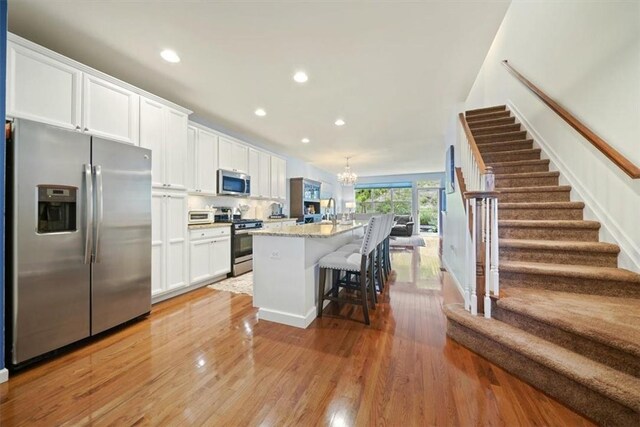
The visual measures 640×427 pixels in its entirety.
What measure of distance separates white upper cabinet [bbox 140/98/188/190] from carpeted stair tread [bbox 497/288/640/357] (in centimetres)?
364

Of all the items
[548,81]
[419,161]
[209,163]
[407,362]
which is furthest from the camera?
[419,161]

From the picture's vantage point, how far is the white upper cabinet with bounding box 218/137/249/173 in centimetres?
420

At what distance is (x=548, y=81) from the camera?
122 inches

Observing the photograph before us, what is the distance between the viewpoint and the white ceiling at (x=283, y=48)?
1.92 m

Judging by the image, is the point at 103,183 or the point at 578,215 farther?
the point at 578,215

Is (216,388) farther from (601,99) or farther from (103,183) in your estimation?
(601,99)

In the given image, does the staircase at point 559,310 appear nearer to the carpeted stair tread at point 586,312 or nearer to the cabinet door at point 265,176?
the carpeted stair tread at point 586,312

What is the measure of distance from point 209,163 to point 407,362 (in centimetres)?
377

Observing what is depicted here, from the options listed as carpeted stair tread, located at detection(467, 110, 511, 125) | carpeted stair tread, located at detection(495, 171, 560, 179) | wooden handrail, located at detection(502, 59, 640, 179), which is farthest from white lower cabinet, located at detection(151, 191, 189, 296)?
carpeted stair tread, located at detection(467, 110, 511, 125)

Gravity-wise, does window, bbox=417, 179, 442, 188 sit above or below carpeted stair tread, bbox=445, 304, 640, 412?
above

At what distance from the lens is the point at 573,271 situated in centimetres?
193

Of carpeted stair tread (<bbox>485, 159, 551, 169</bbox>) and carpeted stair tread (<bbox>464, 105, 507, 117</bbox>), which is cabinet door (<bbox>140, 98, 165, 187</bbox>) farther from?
carpeted stair tread (<bbox>464, 105, 507, 117</bbox>)

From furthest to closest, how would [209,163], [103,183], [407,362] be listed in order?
[209,163] < [103,183] < [407,362]

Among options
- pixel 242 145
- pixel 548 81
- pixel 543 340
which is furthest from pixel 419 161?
pixel 543 340
